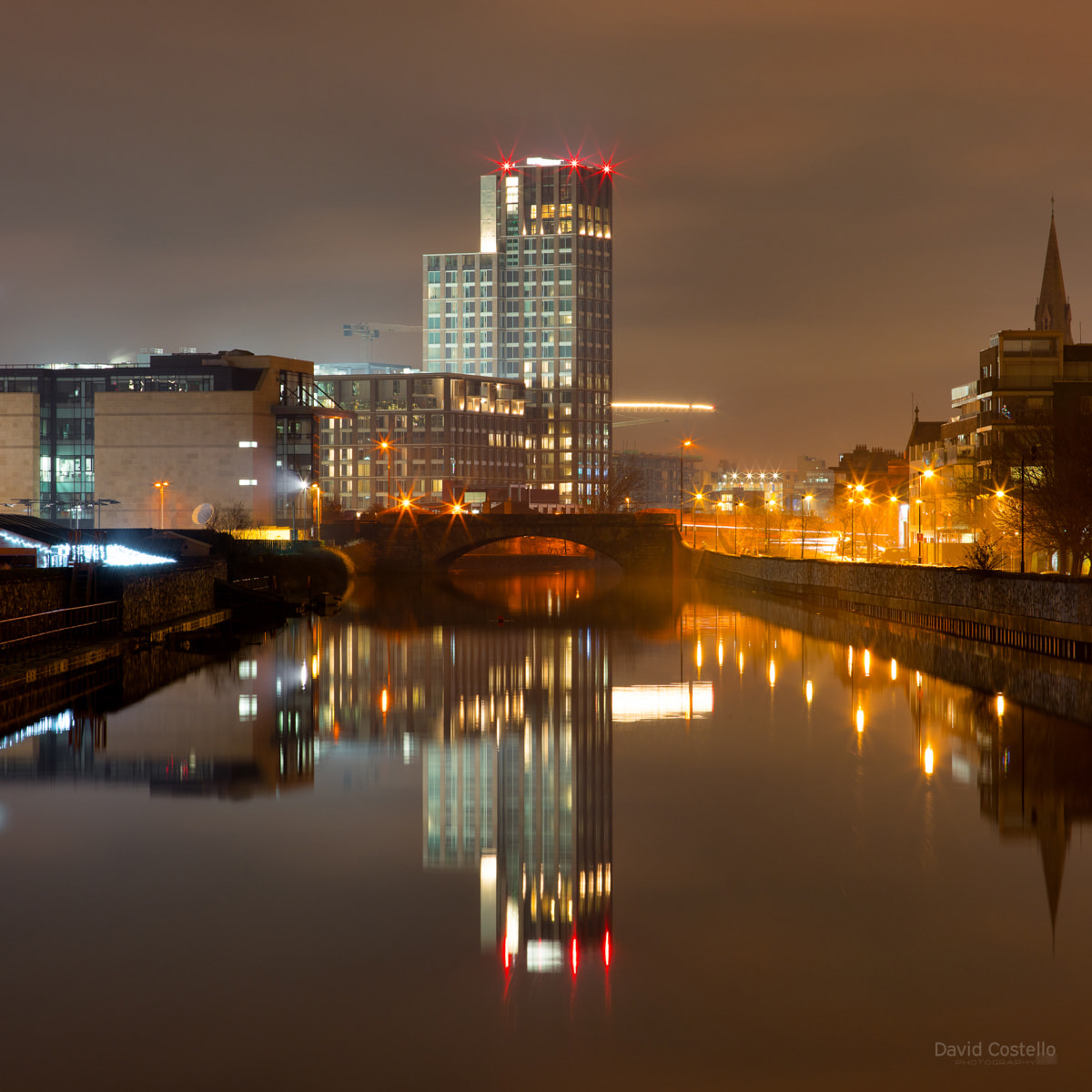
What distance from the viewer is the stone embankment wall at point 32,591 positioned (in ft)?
117

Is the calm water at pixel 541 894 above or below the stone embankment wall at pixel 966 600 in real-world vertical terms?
below

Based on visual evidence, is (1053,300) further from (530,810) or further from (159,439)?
(530,810)

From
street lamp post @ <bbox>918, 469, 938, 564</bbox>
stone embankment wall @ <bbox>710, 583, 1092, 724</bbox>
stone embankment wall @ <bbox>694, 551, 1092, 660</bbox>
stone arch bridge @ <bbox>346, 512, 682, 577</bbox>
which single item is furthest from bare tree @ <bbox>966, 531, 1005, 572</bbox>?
stone arch bridge @ <bbox>346, 512, 682, 577</bbox>

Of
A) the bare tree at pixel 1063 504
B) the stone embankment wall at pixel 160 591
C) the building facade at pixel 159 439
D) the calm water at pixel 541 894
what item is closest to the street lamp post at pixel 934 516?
the bare tree at pixel 1063 504

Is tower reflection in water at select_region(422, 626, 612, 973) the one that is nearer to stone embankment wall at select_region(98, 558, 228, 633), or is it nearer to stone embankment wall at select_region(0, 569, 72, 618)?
stone embankment wall at select_region(0, 569, 72, 618)

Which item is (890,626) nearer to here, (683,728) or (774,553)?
(683,728)

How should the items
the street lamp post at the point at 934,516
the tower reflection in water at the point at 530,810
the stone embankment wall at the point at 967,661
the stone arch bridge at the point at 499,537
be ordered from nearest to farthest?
the tower reflection in water at the point at 530,810 → the stone embankment wall at the point at 967,661 → the street lamp post at the point at 934,516 → the stone arch bridge at the point at 499,537

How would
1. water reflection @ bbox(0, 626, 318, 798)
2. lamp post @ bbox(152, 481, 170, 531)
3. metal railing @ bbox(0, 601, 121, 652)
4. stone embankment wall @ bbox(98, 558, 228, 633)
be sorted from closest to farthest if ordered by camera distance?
water reflection @ bbox(0, 626, 318, 798) < metal railing @ bbox(0, 601, 121, 652) < stone embankment wall @ bbox(98, 558, 228, 633) < lamp post @ bbox(152, 481, 170, 531)

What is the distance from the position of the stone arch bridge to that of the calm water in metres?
87.6

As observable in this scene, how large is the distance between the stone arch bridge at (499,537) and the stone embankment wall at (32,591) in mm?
80578

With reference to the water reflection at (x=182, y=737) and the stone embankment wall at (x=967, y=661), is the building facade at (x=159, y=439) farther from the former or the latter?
the water reflection at (x=182, y=737)

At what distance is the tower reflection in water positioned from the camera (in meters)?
14.8

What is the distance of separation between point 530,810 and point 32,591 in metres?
22.7

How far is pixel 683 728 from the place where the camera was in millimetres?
30453
